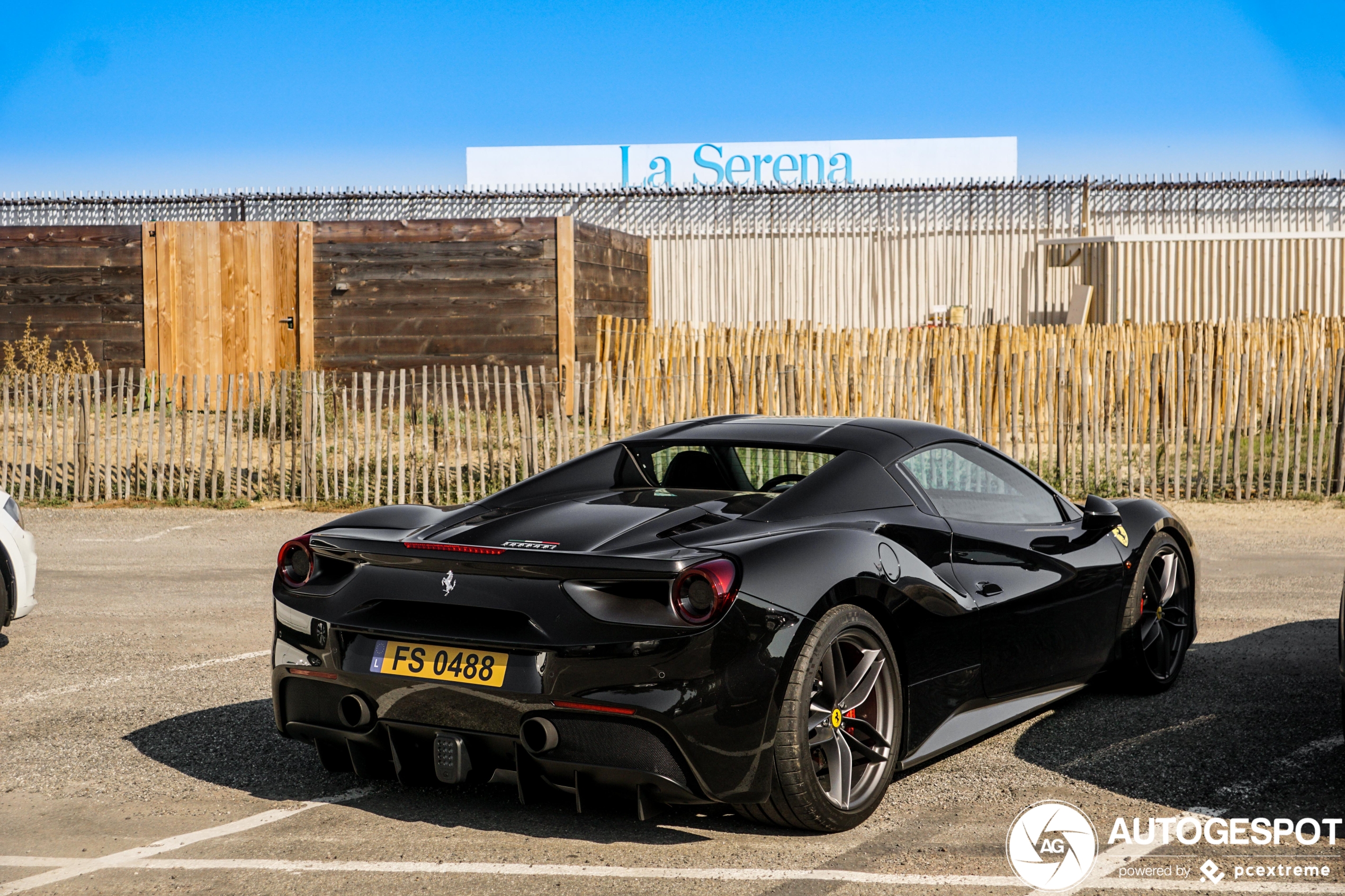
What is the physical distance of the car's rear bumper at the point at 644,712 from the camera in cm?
356

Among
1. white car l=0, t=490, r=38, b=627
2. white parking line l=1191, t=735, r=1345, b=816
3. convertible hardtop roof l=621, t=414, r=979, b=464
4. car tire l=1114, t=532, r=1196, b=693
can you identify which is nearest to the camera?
white parking line l=1191, t=735, r=1345, b=816

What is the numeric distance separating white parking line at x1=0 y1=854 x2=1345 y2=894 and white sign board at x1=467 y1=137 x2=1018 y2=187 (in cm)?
2736

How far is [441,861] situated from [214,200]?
68.0 feet

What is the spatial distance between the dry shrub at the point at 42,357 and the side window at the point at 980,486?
48.8ft

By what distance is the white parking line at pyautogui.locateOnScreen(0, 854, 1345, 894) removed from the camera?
3521mm

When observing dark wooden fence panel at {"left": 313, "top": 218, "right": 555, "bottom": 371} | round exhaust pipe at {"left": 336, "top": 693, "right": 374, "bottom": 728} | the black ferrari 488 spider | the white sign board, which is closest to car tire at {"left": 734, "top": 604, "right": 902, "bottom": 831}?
the black ferrari 488 spider

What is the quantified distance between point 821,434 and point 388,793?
198 cm

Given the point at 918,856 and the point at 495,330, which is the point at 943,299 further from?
the point at 918,856

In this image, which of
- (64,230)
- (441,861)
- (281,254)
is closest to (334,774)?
(441,861)

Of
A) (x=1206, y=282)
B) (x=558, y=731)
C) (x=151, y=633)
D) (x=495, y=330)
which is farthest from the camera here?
(x=1206, y=282)

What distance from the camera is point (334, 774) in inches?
181

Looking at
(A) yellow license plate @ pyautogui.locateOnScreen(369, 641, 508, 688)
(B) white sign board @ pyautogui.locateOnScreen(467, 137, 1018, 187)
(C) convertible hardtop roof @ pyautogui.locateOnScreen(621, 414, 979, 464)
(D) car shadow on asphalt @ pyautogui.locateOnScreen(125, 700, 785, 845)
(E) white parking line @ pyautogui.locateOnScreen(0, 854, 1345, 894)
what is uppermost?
(B) white sign board @ pyautogui.locateOnScreen(467, 137, 1018, 187)

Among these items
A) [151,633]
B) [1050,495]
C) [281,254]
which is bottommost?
[151,633]

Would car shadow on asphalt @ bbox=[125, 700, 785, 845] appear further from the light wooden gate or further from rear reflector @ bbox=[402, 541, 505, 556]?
the light wooden gate
